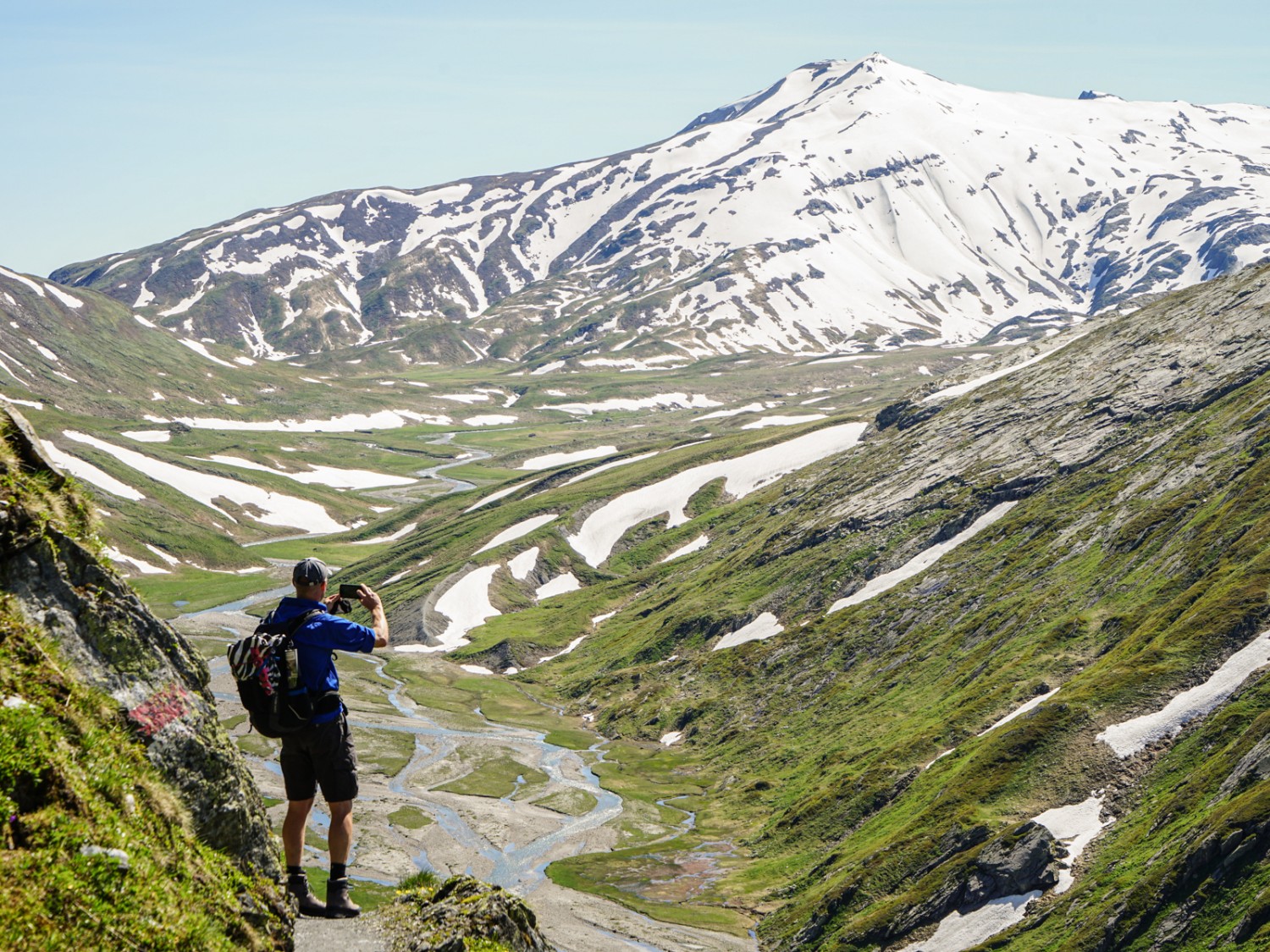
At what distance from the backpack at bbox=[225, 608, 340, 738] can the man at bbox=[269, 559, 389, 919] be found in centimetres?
10

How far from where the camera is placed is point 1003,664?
106 meters

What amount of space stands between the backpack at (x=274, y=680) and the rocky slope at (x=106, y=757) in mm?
982

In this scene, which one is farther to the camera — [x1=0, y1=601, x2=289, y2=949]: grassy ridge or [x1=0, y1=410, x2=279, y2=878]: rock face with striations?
[x1=0, y1=410, x2=279, y2=878]: rock face with striations

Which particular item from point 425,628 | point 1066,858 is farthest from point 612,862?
point 425,628

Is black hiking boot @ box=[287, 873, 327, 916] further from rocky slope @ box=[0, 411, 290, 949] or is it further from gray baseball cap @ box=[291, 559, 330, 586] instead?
gray baseball cap @ box=[291, 559, 330, 586]

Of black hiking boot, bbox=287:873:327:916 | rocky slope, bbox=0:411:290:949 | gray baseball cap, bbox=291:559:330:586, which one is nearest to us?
rocky slope, bbox=0:411:290:949

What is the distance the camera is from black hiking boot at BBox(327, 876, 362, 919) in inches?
690

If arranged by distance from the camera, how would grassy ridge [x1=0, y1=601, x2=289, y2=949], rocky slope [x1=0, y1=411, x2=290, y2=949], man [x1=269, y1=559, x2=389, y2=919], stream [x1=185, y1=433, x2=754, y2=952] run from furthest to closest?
stream [x1=185, y1=433, x2=754, y2=952], man [x1=269, y1=559, x2=389, y2=919], rocky slope [x1=0, y1=411, x2=290, y2=949], grassy ridge [x1=0, y1=601, x2=289, y2=949]

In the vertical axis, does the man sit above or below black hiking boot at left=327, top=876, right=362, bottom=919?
above

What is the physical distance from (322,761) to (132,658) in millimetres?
3119

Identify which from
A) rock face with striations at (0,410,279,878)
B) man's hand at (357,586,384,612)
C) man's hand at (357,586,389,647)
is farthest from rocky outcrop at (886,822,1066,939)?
rock face with striations at (0,410,279,878)

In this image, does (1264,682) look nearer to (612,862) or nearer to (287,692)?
(612,862)

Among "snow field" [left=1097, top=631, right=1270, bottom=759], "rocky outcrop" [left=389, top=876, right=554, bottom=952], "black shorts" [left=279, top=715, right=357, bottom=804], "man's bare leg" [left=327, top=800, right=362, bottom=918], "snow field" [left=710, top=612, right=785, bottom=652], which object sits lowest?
"snow field" [left=710, top=612, right=785, bottom=652]

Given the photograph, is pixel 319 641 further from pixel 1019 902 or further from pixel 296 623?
pixel 1019 902
